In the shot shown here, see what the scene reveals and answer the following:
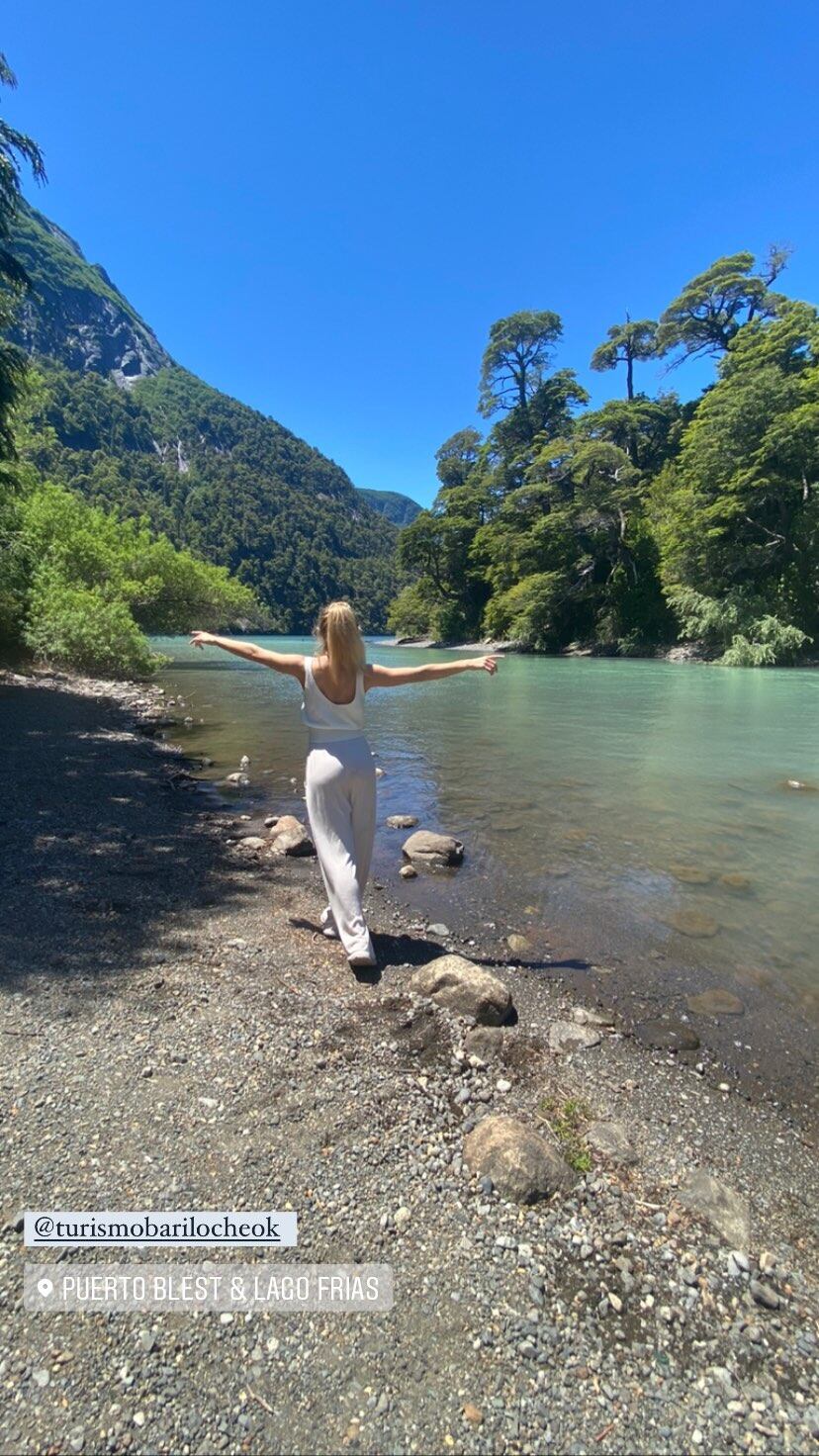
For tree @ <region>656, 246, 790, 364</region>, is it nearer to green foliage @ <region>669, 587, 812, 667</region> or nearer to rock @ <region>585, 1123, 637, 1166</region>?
green foliage @ <region>669, 587, 812, 667</region>

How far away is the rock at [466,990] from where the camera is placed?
165 inches

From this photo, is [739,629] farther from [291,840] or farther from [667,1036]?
[667,1036]

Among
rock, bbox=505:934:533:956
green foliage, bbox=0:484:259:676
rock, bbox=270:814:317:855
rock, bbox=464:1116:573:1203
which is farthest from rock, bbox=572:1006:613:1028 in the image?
green foliage, bbox=0:484:259:676

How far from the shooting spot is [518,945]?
18.7ft

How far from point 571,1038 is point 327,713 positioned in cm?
272

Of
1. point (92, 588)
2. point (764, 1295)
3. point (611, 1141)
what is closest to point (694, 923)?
point (611, 1141)

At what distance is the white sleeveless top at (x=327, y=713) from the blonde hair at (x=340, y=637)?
0.15 m

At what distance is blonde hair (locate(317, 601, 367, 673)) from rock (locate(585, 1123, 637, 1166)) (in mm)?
3013

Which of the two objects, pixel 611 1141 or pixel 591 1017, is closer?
pixel 611 1141

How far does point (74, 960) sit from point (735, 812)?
9.17 metres

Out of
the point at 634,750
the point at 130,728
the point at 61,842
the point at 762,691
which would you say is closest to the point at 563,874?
the point at 61,842

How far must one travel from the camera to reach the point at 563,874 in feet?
24.2

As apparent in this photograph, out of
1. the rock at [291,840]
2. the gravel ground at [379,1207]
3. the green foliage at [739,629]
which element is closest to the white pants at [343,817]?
the gravel ground at [379,1207]

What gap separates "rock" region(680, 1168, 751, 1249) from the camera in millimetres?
2695
